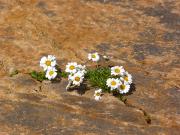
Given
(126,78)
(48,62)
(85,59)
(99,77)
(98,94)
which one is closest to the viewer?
(98,94)

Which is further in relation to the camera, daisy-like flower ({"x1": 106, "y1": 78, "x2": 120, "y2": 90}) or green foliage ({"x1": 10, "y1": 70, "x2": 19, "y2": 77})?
green foliage ({"x1": 10, "y1": 70, "x2": 19, "y2": 77})

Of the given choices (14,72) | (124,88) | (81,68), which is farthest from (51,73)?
(124,88)

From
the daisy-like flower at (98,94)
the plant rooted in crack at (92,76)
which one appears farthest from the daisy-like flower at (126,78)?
the daisy-like flower at (98,94)

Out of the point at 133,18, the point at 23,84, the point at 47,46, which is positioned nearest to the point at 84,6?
the point at 133,18

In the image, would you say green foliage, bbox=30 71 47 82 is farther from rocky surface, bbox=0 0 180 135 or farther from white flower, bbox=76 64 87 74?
white flower, bbox=76 64 87 74

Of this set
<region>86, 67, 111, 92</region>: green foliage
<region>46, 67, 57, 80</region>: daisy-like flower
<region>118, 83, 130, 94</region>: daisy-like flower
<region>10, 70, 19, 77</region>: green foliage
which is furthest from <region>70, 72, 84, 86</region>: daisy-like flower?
<region>10, 70, 19, 77</region>: green foliage

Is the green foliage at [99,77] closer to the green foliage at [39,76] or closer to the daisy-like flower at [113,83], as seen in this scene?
the daisy-like flower at [113,83]

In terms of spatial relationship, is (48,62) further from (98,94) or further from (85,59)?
(98,94)
